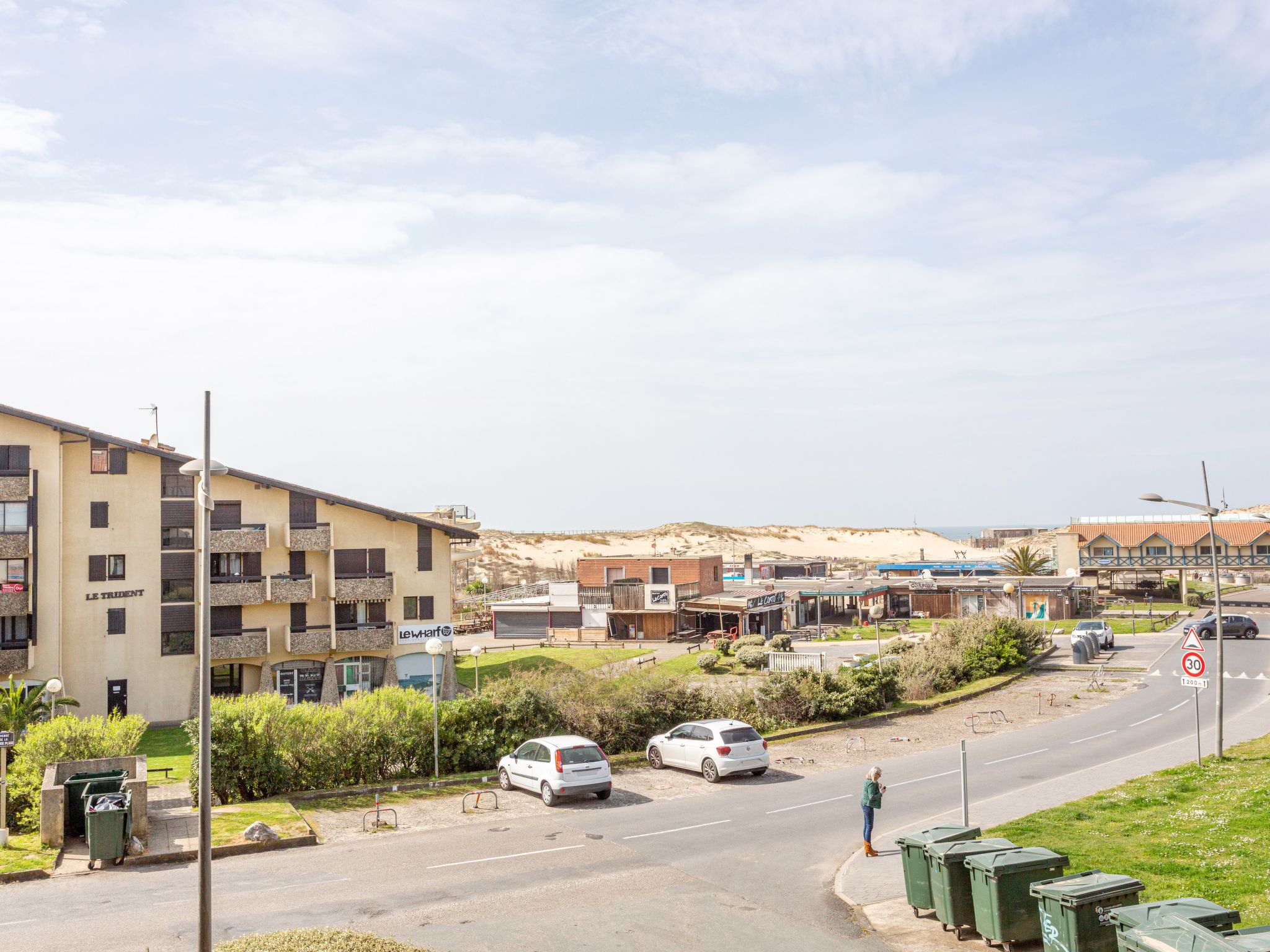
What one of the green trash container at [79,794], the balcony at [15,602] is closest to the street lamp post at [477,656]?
the green trash container at [79,794]

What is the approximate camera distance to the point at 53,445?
40719 mm

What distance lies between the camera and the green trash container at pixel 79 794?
769 inches

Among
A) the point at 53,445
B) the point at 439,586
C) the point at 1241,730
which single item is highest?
the point at 53,445

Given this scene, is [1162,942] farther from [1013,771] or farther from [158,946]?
[1013,771]

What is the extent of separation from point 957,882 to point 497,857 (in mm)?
8431

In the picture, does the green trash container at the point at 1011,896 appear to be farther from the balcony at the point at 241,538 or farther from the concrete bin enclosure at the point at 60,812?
the balcony at the point at 241,538

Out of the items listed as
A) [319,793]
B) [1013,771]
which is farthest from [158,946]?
[1013,771]

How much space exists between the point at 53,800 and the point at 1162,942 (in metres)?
18.8

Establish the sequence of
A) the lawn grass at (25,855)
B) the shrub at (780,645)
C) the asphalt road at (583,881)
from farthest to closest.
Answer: the shrub at (780,645) < the lawn grass at (25,855) < the asphalt road at (583,881)

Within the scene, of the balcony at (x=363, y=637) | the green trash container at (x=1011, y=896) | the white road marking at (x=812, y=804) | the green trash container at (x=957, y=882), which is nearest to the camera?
the green trash container at (x=1011, y=896)

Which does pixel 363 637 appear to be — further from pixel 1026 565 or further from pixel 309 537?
pixel 1026 565

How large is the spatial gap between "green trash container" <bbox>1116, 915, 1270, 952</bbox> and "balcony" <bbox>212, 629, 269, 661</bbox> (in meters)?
38.7

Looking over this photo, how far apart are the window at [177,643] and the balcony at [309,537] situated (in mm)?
Answer: 5532

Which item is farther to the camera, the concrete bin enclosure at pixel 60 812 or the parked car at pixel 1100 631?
the parked car at pixel 1100 631
